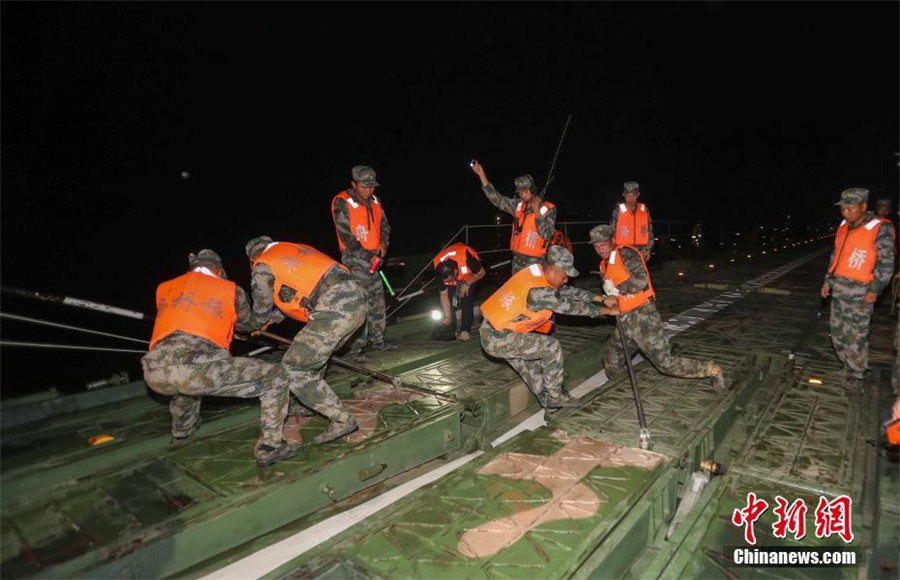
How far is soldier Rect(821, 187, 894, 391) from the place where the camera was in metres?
5.17

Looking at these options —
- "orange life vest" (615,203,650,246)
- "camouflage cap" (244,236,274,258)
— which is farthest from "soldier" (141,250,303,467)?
"orange life vest" (615,203,650,246)

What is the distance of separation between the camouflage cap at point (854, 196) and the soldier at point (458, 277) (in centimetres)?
403

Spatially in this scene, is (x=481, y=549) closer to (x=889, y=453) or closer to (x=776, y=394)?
(x=889, y=453)

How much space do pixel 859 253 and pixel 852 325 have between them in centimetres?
74

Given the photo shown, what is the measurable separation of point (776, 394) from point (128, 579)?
559 centimetres

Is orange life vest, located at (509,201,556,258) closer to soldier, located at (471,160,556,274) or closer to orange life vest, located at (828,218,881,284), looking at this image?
soldier, located at (471,160,556,274)

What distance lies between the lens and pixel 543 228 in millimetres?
6832

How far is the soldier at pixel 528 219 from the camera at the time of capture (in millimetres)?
6801

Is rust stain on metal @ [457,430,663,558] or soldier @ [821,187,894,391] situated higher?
soldier @ [821,187,894,391]

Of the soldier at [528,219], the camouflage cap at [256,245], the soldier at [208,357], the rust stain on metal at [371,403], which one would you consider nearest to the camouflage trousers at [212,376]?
the soldier at [208,357]

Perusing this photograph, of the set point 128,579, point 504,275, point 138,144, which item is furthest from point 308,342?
point 138,144

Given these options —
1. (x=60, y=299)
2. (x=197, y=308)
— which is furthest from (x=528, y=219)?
(x=60, y=299)

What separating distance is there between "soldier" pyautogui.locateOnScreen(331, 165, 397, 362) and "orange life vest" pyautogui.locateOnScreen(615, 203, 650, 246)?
3363 mm

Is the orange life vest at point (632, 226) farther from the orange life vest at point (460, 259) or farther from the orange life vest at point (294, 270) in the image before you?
the orange life vest at point (294, 270)
